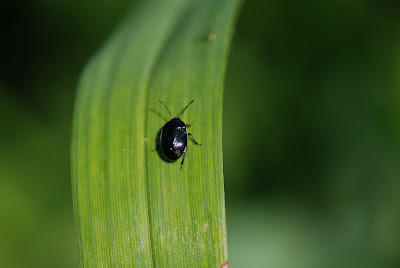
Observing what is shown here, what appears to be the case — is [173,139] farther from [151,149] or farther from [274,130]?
[274,130]

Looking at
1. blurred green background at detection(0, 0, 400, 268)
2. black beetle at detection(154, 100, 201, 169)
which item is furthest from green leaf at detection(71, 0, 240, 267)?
blurred green background at detection(0, 0, 400, 268)

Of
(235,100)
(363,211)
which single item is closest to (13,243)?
(235,100)

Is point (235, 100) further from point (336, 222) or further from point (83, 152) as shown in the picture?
point (83, 152)

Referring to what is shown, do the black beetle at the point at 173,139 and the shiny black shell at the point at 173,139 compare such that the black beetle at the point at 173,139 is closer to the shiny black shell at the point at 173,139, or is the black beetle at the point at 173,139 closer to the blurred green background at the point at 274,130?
the shiny black shell at the point at 173,139

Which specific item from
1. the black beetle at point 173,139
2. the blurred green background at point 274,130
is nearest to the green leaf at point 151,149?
the black beetle at point 173,139

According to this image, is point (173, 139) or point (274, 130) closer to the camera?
point (173, 139)

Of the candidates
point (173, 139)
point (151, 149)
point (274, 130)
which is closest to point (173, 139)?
point (173, 139)
